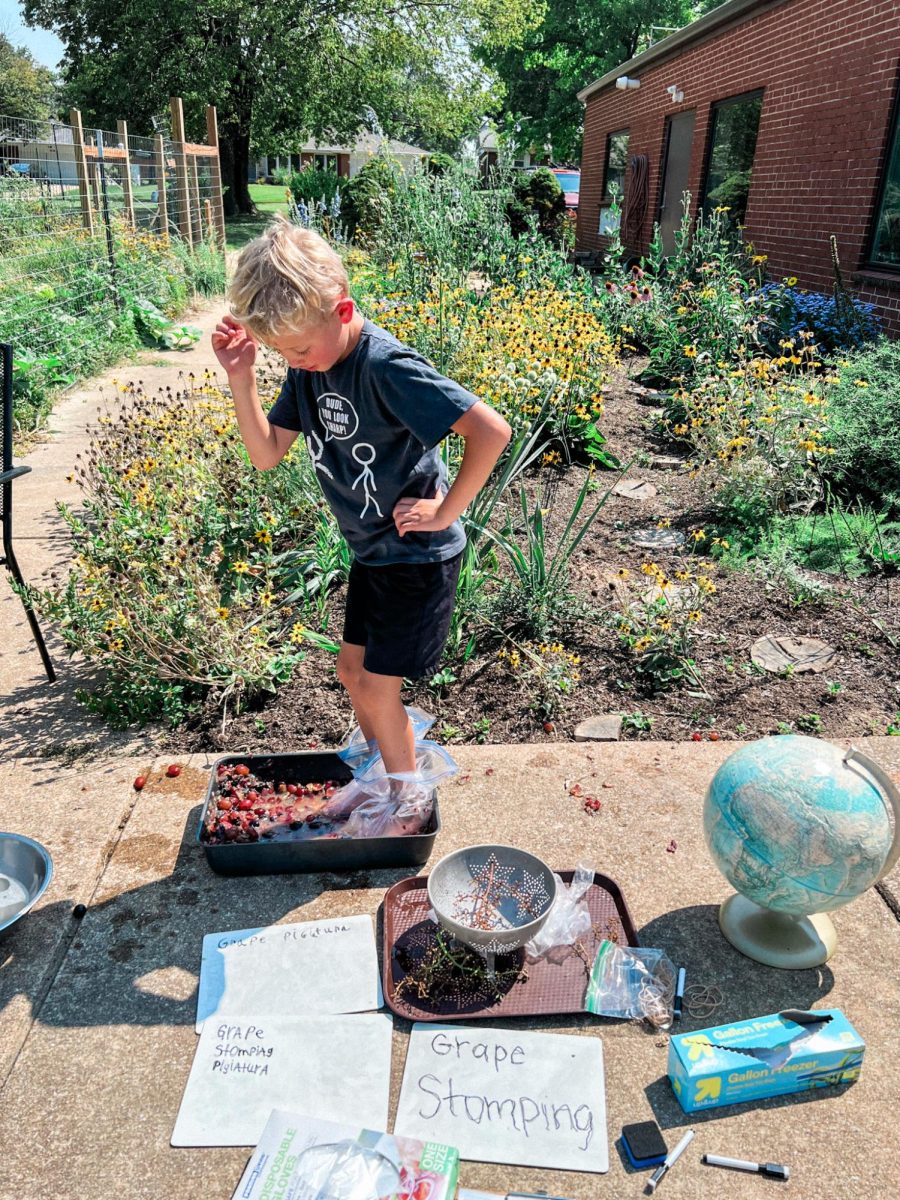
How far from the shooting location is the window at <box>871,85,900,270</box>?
7770 mm

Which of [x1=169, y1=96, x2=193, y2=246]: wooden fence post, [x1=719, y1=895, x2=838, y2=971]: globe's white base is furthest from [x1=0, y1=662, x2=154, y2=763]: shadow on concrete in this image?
[x1=169, y1=96, x2=193, y2=246]: wooden fence post

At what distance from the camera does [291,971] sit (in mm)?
2195

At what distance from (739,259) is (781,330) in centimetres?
302

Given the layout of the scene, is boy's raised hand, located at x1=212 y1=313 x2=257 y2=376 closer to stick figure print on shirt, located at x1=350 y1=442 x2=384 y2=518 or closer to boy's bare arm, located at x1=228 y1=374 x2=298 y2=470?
boy's bare arm, located at x1=228 y1=374 x2=298 y2=470

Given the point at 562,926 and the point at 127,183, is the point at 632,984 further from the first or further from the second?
the point at 127,183

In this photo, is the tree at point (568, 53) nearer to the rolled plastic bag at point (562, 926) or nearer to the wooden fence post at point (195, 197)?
the wooden fence post at point (195, 197)

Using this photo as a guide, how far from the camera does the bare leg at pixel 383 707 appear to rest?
2.43 meters

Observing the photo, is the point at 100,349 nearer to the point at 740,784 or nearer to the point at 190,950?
the point at 190,950

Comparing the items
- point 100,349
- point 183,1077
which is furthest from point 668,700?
point 100,349

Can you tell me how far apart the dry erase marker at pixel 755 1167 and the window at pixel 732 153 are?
11203mm

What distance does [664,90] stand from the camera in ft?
46.5

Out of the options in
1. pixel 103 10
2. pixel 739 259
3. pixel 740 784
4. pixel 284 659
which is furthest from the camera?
pixel 103 10

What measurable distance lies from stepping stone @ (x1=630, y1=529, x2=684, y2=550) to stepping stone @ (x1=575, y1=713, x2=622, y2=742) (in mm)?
1518

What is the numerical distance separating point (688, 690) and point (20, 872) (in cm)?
237
